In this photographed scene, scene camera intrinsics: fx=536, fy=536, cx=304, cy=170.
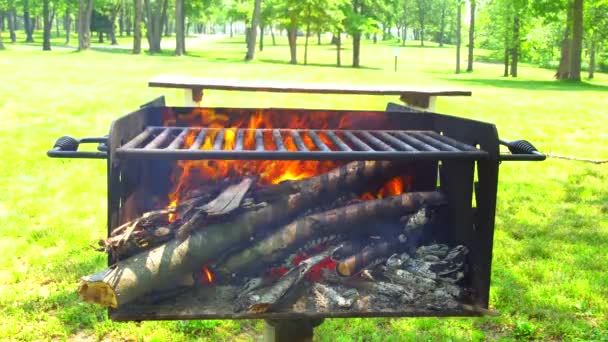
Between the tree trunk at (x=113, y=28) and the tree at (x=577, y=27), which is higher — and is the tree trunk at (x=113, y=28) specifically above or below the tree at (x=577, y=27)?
above

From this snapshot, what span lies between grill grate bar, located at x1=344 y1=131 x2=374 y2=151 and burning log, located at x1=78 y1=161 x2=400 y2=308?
0.58 feet

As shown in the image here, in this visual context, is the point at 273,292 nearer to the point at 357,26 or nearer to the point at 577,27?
the point at 577,27

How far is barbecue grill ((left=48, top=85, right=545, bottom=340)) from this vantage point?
238 cm

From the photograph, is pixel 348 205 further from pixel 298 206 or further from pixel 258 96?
pixel 258 96

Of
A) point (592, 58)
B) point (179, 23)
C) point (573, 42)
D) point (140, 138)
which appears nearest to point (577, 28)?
point (573, 42)

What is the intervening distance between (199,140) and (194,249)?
0.78 m

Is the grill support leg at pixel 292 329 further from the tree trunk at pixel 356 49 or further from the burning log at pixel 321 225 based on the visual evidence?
the tree trunk at pixel 356 49

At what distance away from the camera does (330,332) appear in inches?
154

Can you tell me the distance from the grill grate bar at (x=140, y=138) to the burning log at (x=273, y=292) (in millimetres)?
920

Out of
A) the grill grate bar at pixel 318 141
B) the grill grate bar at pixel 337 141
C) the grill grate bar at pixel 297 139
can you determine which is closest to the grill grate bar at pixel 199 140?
the grill grate bar at pixel 297 139

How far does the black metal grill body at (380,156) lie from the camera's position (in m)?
2.38

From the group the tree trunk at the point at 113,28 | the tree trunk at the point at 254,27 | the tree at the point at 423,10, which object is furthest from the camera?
the tree at the point at 423,10

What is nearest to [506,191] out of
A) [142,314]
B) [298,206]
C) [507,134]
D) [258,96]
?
[507,134]

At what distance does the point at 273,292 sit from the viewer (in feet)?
7.95
